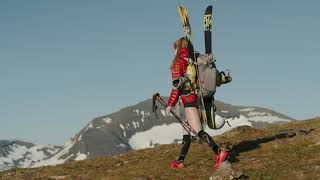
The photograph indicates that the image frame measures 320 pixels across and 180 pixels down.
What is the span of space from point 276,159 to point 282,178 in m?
4.25

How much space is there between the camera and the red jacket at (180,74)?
20312 millimetres

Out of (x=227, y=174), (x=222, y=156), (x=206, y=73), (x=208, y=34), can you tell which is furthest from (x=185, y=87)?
(x=227, y=174)

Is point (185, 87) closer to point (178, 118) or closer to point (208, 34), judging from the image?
point (178, 118)

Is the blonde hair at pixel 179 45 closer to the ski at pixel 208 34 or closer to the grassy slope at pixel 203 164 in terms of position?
the ski at pixel 208 34

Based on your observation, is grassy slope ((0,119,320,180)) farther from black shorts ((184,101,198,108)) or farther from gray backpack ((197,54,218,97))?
gray backpack ((197,54,218,97))

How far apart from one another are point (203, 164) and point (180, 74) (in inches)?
176

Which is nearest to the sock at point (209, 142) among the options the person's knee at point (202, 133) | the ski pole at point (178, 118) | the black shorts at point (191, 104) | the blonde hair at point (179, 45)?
the person's knee at point (202, 133)

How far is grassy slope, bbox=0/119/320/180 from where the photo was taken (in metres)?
19.4

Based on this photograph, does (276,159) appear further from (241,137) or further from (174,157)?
(241,137)

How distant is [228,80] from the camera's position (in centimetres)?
2097

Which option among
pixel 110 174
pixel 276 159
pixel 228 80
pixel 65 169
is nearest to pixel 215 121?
pixel 228 80

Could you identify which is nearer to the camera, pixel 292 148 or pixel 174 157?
pixel 292 148

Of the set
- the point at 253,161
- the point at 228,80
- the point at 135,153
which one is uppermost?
the point at 228,80

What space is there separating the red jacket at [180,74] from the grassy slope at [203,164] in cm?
289
